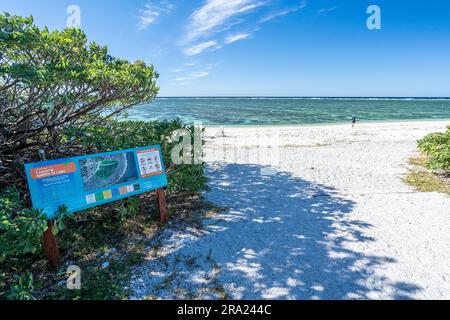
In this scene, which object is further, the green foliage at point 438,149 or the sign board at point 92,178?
the green foliage at point 438,149

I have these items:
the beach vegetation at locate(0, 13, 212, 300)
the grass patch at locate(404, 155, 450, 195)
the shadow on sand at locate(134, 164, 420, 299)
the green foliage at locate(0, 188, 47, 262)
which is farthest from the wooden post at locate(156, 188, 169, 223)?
the grass patch at locate(404, 155, 450, 195)

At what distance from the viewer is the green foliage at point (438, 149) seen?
705cm

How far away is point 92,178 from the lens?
378cm

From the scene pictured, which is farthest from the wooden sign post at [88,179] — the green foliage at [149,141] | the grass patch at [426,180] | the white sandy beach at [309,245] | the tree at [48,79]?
the grass patch at [426,180]

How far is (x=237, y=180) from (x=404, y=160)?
7497 millimetres

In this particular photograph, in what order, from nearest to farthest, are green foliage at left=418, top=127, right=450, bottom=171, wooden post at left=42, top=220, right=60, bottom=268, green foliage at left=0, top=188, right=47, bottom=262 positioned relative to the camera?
green foliage at left=0, top=188, right=47, bottom=262
wooden post at left=42, top=220, right=60, bottom=268
green foliage at left=418, top=127, right=450, bottom=171

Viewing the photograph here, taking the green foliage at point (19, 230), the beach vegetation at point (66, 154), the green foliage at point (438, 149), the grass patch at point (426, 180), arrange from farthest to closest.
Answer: the green foliage at point (438, 149) → the grass patch at point (426, 180) → the beach vegetation at point (66, 154) → the green foliage at point (19, 230)

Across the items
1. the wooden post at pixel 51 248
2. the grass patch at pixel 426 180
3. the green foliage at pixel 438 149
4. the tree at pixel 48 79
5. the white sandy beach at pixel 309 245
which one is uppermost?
the tree at pixel 48 79

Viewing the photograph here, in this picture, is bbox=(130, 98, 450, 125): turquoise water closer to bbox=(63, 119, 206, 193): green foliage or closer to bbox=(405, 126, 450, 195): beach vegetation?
bbox=(63, 119, 206, 193): green foliage

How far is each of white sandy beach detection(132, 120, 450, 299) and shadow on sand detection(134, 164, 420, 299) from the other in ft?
0.05

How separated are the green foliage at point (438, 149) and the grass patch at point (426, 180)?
320mm

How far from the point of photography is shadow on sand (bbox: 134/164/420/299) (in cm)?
321

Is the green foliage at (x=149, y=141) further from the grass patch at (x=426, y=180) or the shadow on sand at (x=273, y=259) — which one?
the grass patch at (x=426, y=180)

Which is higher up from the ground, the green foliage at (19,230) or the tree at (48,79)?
the tree at (48,79)
